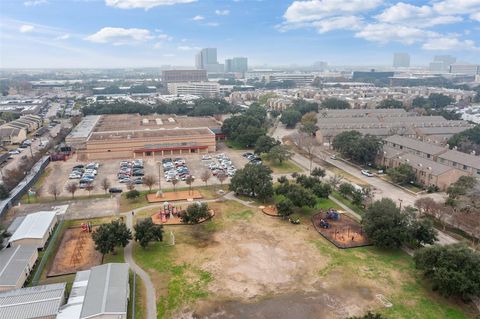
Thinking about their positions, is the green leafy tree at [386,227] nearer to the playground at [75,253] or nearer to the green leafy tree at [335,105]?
the playground at [75,253]

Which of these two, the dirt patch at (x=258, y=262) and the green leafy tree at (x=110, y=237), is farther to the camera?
the green leafy tree at (x=110, y=237)

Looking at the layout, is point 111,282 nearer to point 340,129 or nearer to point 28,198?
point 28,198

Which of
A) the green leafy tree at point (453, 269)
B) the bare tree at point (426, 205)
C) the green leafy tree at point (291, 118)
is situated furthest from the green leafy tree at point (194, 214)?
the green leafy tree at point (291, 118)

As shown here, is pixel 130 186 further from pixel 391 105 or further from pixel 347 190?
pixel 391 105

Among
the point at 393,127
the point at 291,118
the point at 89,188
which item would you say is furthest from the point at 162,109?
the point at 393,127

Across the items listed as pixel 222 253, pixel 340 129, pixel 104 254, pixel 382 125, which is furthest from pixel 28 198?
pixel 382 125

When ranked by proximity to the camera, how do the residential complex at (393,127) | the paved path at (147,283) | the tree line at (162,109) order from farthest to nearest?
the tree line at (162,109) → the residential complex at (393,127) → the paved path at (147,283)

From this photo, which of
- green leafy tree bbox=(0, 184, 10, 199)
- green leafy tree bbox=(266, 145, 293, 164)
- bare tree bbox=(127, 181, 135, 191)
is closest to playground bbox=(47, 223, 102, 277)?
bare tree bbox=(127, 181, 135, 191)
